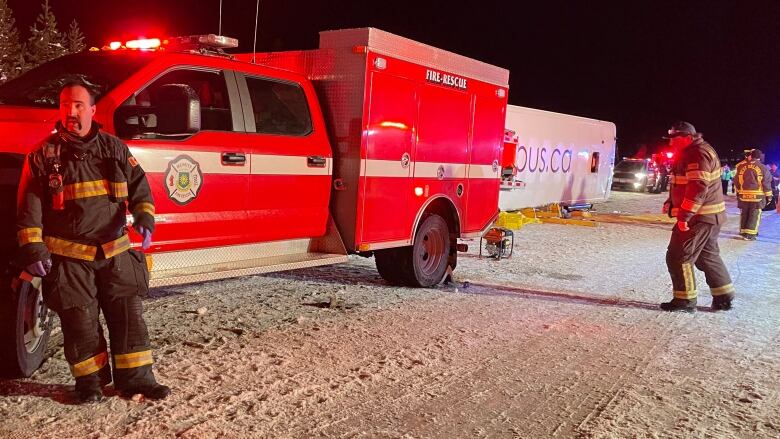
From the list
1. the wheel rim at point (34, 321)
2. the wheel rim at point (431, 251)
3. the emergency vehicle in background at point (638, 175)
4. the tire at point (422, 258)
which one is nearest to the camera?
the wheel rim at point (34, 321)

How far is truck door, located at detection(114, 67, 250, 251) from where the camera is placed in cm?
445

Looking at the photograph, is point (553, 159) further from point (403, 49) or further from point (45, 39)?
point (45, 39)

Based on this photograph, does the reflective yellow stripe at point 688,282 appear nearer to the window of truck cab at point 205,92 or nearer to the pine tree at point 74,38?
the window of truck cab at point 205,92

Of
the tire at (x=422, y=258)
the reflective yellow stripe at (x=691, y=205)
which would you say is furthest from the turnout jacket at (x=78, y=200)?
the reflective yellow stripe at (x=691, y=205)

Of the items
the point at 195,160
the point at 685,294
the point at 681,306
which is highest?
the point at 195,160

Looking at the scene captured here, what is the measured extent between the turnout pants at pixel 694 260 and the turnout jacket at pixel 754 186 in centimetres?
795

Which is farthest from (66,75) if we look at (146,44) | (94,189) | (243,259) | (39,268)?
(39,268)

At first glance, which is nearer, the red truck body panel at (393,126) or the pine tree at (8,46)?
the red truck body panel at (393,126)

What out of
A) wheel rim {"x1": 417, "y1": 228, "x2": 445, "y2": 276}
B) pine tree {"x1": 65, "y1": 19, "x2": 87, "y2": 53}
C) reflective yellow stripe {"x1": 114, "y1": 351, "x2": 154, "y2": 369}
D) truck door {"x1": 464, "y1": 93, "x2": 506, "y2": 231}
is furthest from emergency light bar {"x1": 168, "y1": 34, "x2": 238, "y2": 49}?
pine tree {"x1": 65, "y1": 19, "x2": 87, "y2": 53}

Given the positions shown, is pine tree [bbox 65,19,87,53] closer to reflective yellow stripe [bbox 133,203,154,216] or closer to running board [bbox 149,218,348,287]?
running board [bbox 149,218,348,287]

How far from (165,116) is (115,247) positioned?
114 centimetres

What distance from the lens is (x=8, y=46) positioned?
2527cm

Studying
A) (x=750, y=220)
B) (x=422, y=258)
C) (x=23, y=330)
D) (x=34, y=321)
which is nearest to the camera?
(x=23, y=330)

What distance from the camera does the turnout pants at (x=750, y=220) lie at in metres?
13.9
